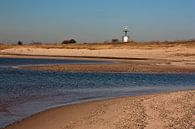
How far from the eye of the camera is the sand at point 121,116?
1024 cm

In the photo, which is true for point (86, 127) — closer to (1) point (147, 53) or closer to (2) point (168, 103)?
(2) point (168, 103)

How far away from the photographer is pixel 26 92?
1883 cm

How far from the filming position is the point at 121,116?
11500mm

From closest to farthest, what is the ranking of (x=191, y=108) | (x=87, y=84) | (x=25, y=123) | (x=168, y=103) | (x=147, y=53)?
(x=25, y=123)
(x=191, y=108)
(x=168, y=103)
(x=87, y=84)
(x=147, y=53)

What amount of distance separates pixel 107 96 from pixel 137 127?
8.15 m

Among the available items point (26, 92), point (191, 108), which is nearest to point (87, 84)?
point (26, 92)

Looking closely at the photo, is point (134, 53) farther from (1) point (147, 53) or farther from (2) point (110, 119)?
(2) point (110, 119)

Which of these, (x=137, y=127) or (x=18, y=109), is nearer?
(x=137, y=127)

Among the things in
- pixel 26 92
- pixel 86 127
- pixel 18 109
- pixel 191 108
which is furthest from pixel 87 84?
pixel 86 127

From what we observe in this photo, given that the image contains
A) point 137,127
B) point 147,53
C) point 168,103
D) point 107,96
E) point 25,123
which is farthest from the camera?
point 147,53

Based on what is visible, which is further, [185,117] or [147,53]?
[147,53]

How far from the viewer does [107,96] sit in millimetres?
17875

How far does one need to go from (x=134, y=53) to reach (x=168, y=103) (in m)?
56.0

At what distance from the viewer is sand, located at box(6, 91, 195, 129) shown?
1024 centimetres
